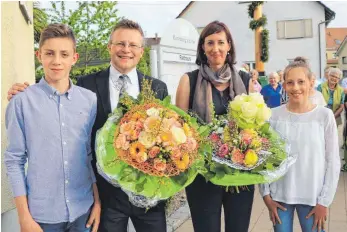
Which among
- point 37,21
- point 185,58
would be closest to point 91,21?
point 37,21

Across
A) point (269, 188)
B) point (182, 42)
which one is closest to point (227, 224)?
point (269, 188)

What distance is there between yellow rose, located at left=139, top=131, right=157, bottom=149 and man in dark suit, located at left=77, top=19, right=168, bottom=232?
1.62 ft

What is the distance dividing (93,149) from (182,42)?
4.37 meters

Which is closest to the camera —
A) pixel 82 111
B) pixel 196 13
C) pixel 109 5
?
pixel 82 111

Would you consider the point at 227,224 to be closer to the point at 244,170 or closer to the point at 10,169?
the point at 244,170

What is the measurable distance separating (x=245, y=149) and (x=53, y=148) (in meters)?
1.12

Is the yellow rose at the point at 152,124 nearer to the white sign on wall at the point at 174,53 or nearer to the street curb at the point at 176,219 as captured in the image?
the street curb at the point at 176,219

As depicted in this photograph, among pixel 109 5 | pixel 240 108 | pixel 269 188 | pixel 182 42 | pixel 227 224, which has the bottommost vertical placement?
pixel 227 224

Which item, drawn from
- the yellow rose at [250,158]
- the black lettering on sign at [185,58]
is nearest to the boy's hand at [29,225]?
the yellow rose at [250,158]

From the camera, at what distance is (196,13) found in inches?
1331

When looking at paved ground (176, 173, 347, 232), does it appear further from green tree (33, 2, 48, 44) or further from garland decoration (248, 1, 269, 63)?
garland decoration (248, 1, 269, 63)

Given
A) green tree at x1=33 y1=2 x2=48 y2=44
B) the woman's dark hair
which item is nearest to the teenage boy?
the woman's dark hair

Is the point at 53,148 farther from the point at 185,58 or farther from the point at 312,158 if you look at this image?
the point at 185,58

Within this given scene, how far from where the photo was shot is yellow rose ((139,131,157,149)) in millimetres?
2316
